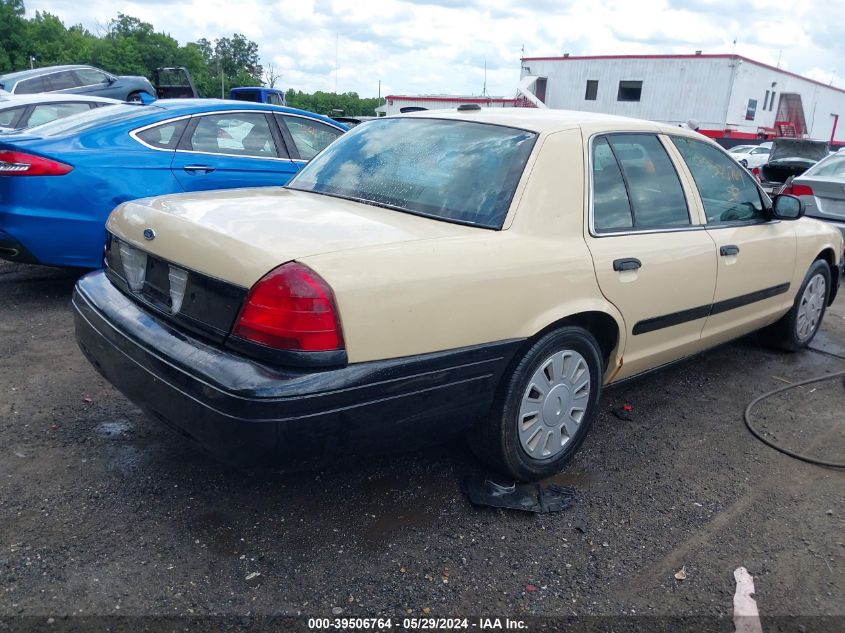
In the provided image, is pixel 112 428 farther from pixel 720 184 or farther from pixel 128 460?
pixel 720 184

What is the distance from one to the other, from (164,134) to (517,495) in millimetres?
3899

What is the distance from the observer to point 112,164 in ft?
16.1

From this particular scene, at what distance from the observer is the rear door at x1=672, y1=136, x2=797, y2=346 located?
12.3ft

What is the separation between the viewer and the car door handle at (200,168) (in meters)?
5.30

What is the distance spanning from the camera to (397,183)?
3.09m

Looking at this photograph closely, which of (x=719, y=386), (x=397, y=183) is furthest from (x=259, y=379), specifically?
(x=719, y=386)

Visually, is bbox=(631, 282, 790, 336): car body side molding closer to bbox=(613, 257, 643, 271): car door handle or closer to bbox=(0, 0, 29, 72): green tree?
bbox=(613, 257, 643, 271): car door handle

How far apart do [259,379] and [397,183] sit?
4.09 feet

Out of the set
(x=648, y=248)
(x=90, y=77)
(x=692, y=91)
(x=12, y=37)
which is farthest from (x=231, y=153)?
(x=12, y=37)

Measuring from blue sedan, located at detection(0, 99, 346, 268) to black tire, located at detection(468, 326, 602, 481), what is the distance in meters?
3.42

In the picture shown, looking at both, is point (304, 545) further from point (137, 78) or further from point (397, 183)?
point (137, 78)

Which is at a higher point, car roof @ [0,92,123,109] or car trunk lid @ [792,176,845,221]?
car roof @ [0,92,123,109]

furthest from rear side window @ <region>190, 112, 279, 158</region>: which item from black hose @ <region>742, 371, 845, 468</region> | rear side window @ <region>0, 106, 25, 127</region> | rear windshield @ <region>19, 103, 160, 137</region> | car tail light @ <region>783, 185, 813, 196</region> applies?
car tail light @ <region>783, 185, 813, 196</region>

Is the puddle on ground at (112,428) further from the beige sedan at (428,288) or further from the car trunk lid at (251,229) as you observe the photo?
the car trunk lid at (251,229)
